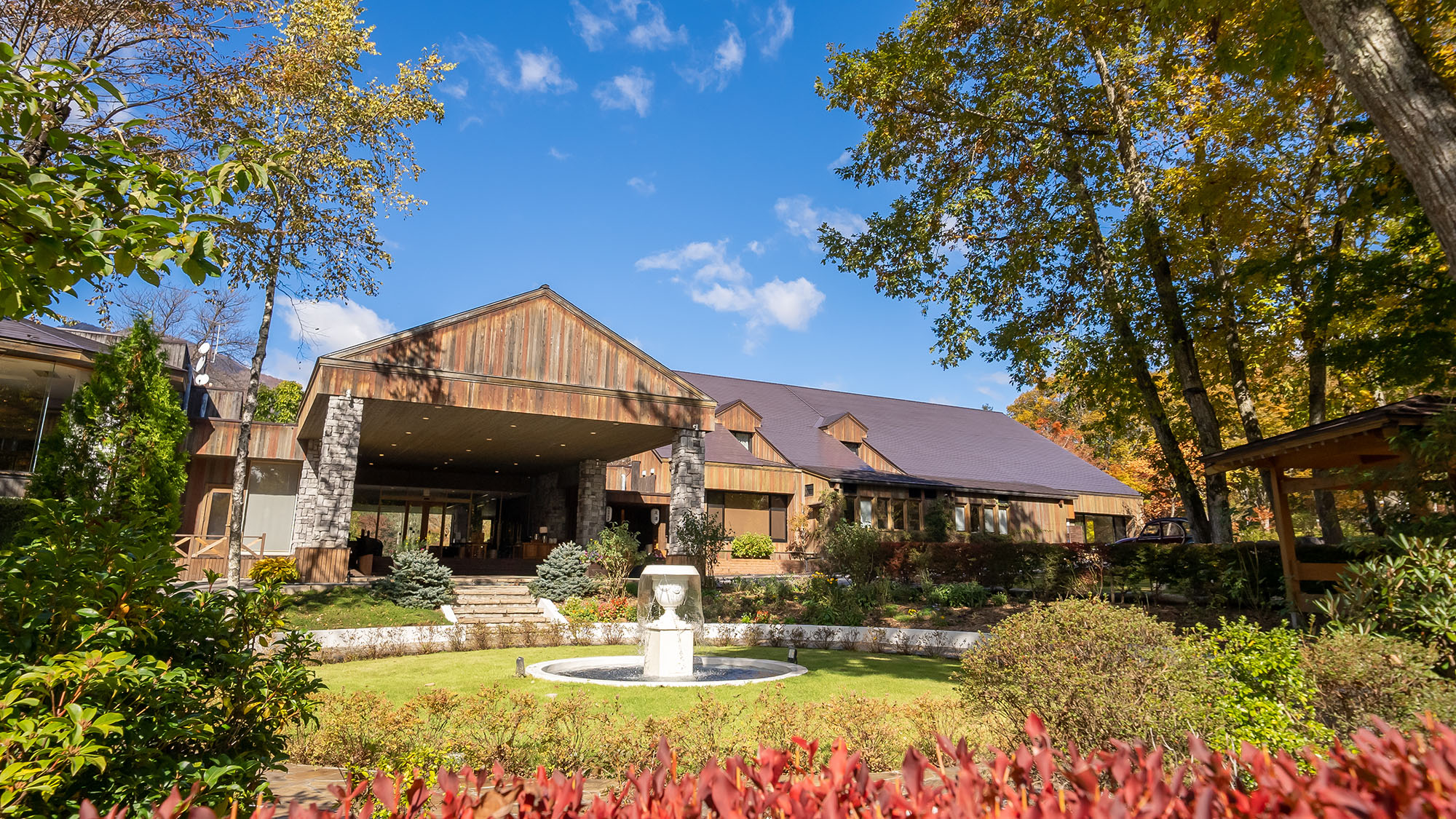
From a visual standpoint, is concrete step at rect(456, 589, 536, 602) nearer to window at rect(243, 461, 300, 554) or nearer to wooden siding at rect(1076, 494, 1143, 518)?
window at rect(243, 461, 300, 554)

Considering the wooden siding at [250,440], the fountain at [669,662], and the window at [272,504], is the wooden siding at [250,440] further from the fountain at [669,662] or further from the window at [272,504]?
the fountain at [669,662]

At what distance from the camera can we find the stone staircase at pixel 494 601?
57.2ft

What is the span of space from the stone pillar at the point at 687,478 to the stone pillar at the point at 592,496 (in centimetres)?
488

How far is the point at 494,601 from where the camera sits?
61.7ft

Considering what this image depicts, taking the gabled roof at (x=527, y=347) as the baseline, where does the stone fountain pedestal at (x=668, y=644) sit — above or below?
below

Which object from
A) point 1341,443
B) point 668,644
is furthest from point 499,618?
point 1341,443

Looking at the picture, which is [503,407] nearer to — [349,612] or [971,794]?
[349,612]

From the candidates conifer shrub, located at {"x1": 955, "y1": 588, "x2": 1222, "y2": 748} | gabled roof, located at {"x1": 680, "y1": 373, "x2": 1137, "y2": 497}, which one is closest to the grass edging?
conifer shrub, located at {"x1": 955, "y1": 588, "x2": 1222, "y2": 748}

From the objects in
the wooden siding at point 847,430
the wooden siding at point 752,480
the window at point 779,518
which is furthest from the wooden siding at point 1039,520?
the wooden siding at point 752,480

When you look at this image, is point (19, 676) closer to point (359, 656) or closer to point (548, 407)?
point (359, 656)

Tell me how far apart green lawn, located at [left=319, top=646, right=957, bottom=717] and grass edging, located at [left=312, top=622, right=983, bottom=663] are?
403mm

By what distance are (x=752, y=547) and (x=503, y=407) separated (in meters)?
13.9

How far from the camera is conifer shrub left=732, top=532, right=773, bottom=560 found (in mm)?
29719

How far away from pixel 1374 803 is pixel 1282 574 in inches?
607
